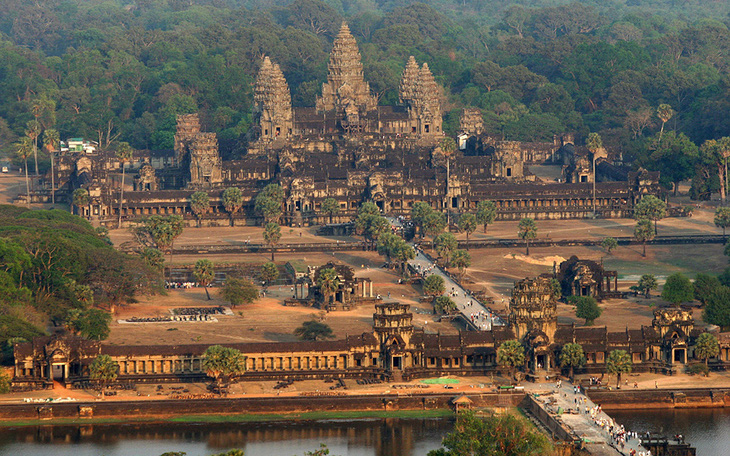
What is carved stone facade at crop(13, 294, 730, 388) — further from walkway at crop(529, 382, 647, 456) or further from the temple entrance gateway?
walkway at crop(529, 382, 647, 456)

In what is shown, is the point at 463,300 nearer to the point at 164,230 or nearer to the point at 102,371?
the point at 164,230

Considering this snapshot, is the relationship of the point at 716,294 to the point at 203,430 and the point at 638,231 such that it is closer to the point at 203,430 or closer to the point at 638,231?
the point at 638,231

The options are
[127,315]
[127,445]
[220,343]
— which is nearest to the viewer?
[127,445]

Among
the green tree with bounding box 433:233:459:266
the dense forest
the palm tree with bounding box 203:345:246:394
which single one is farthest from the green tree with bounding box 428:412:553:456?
the green tree with bounding box 433:233:459:266

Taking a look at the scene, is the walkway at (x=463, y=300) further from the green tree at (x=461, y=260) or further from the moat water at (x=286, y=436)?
the moat water at (x=286, y=436)

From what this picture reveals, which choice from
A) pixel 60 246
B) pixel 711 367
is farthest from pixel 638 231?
pixel 60 246
